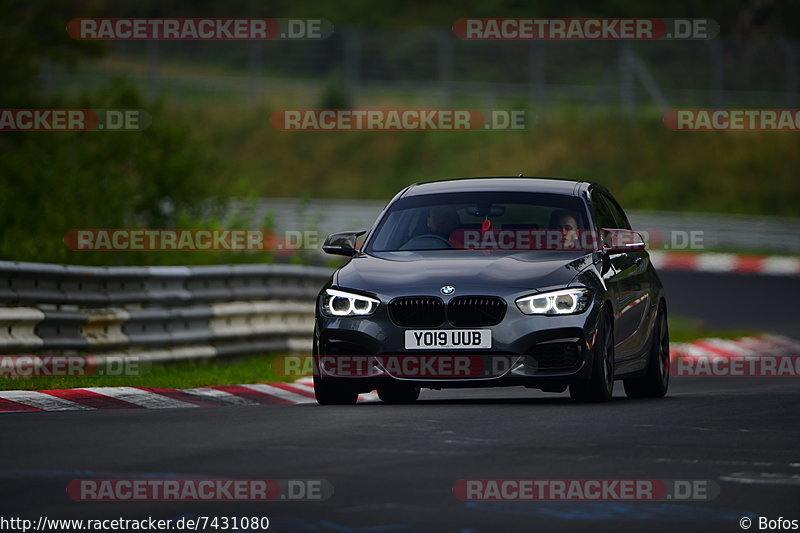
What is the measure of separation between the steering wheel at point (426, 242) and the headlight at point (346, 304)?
2.92ft

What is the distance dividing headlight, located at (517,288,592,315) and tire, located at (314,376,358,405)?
1421mm

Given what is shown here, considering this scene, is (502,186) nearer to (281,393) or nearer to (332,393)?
(332,393)

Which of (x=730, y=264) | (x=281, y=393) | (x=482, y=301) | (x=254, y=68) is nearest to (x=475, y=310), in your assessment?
(x=482, y=301)

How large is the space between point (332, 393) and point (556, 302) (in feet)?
5.68

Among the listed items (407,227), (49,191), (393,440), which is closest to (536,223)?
(407,227)

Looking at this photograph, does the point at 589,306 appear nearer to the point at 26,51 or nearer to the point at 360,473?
the point at 360,473

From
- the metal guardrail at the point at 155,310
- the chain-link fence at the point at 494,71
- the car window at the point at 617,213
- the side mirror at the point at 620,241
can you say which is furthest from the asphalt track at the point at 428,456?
the chain-link fence at the point at 494,71

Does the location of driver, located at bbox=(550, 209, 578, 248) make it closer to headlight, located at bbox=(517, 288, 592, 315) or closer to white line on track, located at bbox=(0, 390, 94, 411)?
headlight, located at bbox=(517, 288, 592, 315)

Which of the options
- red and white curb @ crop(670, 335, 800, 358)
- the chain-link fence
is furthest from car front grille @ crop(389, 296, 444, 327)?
the chain-link fence

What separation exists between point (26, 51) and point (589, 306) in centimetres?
2752

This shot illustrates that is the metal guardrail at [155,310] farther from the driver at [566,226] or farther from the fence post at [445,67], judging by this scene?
the fence post at [445,67]

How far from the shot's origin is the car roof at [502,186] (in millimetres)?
12992

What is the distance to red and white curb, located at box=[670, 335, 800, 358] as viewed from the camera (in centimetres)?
2288

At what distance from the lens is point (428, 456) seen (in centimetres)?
855
